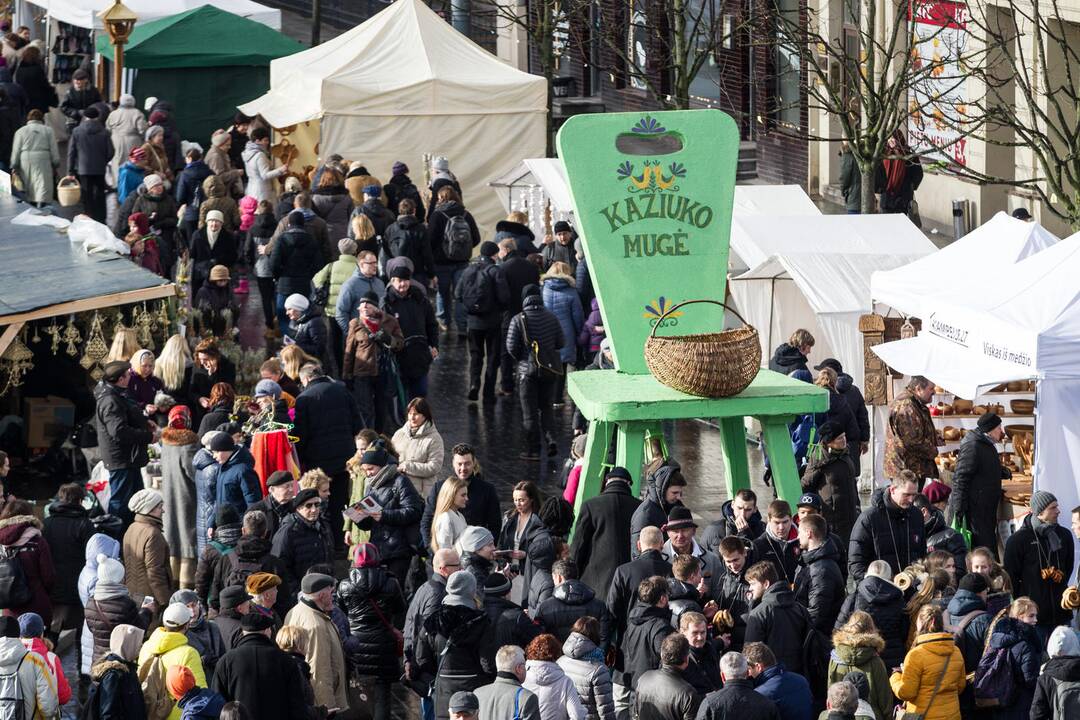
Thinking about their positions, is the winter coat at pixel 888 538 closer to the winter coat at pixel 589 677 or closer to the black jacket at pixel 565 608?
the black jacket at pixel 565 608

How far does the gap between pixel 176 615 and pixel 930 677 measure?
403cm

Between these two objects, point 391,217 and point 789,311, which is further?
point 391,217

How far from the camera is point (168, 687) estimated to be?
10.6 meters

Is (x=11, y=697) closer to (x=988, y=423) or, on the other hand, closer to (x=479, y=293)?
(x=988, y=423)

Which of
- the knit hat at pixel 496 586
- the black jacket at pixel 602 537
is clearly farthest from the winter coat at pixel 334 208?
the knit hat at pixel 496 586

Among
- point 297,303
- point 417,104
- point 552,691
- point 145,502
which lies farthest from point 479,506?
point 417,104

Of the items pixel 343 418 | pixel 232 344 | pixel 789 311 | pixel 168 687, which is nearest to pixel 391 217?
pixel 232 344

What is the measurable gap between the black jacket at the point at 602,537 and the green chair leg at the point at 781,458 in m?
1.64

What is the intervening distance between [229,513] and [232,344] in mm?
7722

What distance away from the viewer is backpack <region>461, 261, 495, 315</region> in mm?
19672

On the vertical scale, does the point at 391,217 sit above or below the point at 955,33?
below

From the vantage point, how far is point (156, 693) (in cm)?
1077

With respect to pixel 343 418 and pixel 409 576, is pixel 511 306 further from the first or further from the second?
pixel 409 576

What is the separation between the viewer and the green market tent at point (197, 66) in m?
31.9
